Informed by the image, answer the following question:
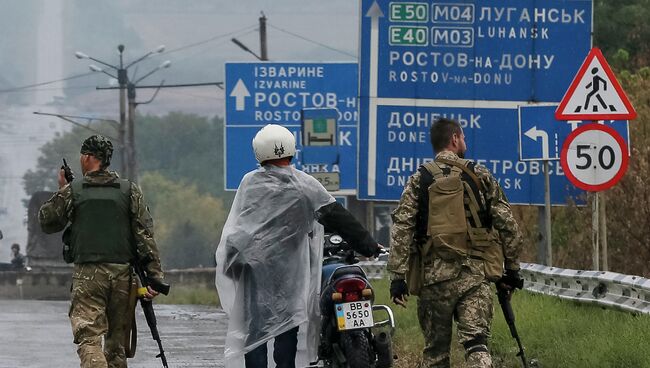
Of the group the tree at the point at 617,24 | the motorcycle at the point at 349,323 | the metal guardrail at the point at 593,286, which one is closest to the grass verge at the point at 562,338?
the metal guardrail at the point at 593,286

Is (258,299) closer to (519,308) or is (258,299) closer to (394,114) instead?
(519,308)

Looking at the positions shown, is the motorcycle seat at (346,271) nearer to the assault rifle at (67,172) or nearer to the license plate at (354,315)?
the license plate at (354,315)

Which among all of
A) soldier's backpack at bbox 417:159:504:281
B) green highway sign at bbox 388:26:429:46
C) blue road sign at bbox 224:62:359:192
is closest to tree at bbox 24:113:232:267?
blue road sign at bbox 224:62:359:192

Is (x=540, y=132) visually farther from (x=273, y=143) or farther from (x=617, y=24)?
(x=617, y=24)

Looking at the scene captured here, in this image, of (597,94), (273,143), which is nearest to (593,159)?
(597,94)

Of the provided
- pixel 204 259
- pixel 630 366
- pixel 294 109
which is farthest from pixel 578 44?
pixel 204 259

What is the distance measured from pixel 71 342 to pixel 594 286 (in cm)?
558

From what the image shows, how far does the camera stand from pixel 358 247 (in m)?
10.2

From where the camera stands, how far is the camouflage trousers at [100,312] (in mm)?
10195

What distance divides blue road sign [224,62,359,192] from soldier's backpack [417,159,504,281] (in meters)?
22.2

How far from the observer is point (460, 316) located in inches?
374

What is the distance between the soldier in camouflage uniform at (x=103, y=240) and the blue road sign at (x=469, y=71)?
995 cm

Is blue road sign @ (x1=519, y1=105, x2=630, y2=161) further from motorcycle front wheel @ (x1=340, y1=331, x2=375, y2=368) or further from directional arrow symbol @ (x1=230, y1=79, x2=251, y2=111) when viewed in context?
directional arrow symbol @ (x1=230, y1=79, x2=251, y2=111)

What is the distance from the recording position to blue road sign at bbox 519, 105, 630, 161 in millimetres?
17766
